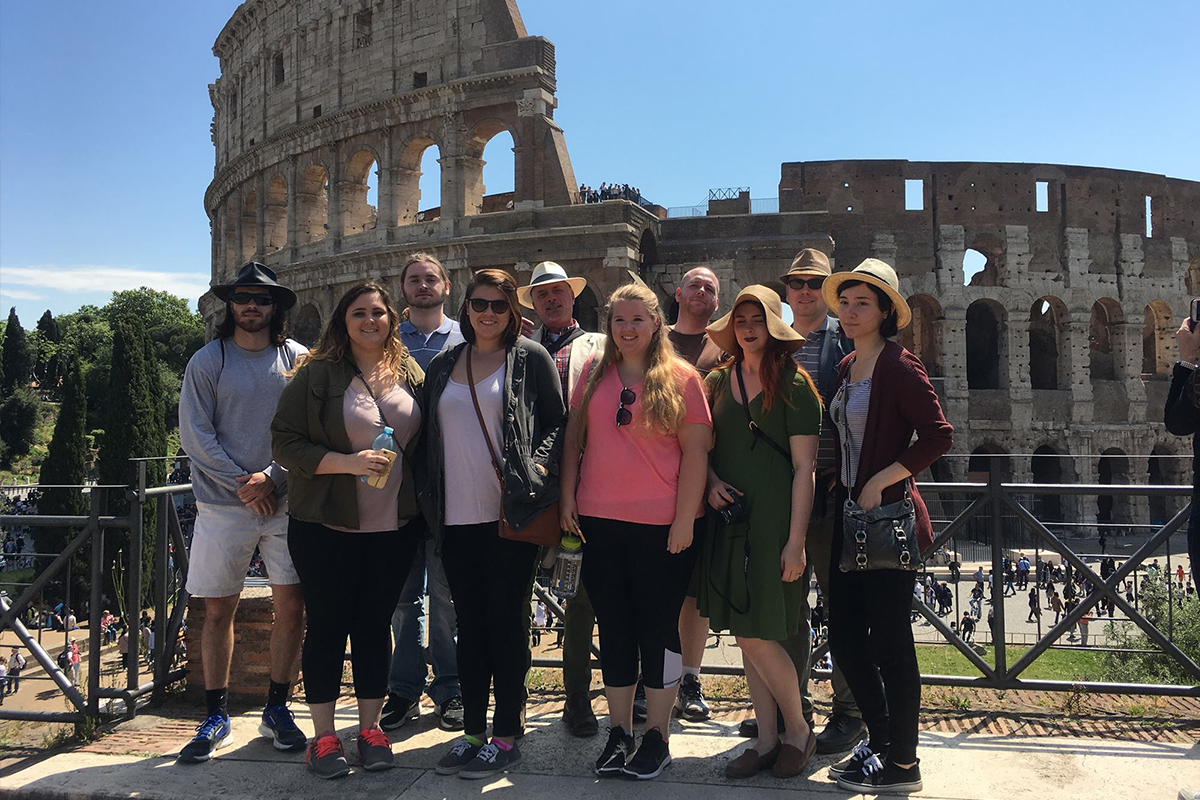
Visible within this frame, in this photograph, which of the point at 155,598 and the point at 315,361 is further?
the point at 155,598

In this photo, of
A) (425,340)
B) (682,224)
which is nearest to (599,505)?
(425,340)

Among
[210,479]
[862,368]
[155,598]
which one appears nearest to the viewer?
[862,368]

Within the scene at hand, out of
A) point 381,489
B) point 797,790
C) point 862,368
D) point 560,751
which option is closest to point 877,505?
point 862,368

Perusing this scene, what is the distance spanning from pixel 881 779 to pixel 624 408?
5.98ft

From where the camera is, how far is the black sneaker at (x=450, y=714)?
4.04 metres

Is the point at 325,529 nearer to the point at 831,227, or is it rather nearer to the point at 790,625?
the point at 790,625

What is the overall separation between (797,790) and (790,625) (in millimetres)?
A: 644

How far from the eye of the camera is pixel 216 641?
3.89 meters

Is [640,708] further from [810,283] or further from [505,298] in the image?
[810,283]

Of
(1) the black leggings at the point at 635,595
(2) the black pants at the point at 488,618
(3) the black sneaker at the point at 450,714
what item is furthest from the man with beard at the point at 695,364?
(3) the black sneaker at the point at 450,714

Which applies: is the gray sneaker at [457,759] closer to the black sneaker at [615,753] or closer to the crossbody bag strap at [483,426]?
the black sneaker at [615,753]

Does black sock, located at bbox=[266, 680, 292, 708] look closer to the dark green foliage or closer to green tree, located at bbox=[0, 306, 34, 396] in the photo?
the dark green foliage

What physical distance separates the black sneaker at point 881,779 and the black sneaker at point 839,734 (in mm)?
368

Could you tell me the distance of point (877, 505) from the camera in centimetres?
325
